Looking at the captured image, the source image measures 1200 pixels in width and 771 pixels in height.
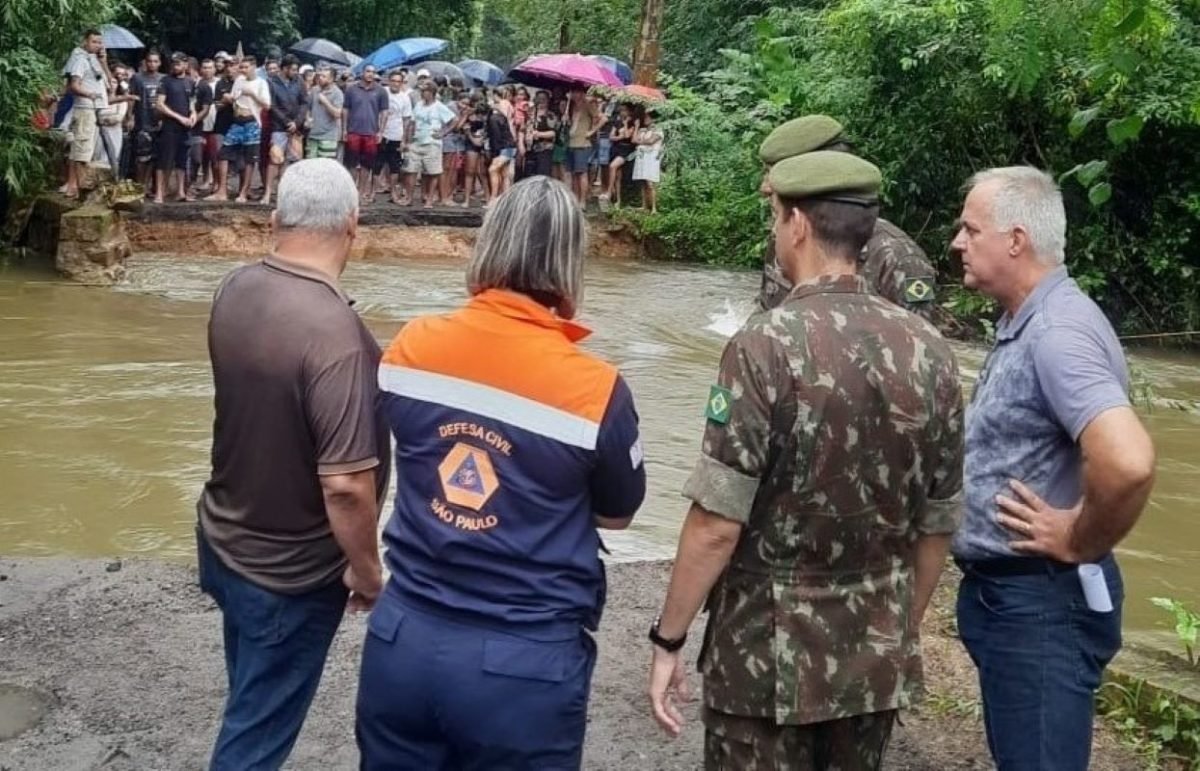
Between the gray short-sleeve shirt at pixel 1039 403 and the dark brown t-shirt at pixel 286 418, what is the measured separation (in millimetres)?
1385

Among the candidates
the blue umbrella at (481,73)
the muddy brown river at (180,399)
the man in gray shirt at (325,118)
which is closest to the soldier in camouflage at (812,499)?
the muddy brown river at (180,399)

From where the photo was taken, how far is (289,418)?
3.20 meters

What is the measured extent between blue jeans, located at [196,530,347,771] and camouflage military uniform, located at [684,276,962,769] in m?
1.04

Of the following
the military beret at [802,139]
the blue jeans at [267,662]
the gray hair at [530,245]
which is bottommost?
the blue jeans at [267,662]

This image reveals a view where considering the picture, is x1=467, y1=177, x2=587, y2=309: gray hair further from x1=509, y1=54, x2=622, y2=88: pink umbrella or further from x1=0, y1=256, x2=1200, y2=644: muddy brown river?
x1=509, y1=54, x2=622, y2=88: pink umbrella

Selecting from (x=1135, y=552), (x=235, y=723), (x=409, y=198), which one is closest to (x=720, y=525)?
(x=235, y=723)

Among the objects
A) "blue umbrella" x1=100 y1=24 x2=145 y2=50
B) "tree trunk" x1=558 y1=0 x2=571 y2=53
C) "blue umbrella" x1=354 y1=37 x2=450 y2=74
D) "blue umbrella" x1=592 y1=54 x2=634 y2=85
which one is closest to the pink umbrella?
"blue umbrella" x1=592 y1=54 x2=634 y2=85

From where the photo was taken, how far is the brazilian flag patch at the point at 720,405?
8.89ft

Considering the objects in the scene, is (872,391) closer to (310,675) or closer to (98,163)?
(310,675)

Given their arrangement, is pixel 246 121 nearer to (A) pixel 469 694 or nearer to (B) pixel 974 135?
(B) pixel 974 135

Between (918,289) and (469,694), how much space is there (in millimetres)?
2799

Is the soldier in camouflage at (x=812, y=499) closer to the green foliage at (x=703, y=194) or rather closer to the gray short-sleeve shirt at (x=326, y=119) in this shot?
the gray short-sleeve shirt at (x=326, y=119)

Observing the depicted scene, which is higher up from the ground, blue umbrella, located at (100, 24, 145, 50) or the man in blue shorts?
blue umbrella, located at (100, 24, 145, 50)

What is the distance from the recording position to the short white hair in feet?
10.7
